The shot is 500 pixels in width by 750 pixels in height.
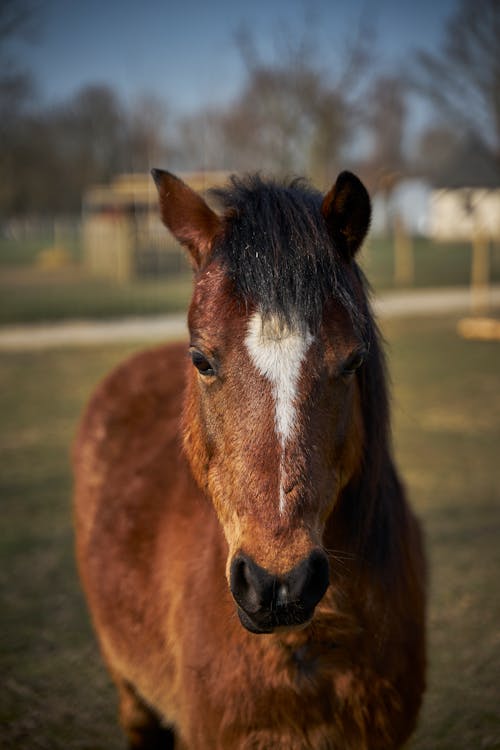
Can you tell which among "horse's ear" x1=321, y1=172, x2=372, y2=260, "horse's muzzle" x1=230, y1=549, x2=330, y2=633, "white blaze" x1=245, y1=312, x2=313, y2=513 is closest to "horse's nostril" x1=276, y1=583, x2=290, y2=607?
"horse's muzzle" x1=230, y1=549, x2=330, y2=633

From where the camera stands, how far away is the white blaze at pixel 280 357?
1.76 meters

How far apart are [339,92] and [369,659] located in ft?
61.6

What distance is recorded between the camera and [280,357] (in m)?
1.79

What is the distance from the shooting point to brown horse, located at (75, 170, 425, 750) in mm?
1729

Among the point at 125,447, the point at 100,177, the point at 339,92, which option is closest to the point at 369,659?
the point at 125,447

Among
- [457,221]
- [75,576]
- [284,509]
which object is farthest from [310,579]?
[457,221]

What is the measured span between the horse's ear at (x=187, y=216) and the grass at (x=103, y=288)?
15.0 meters

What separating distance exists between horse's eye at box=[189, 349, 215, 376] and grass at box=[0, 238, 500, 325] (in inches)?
605

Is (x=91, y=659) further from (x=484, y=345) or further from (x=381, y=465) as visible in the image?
(x=484, y=345)

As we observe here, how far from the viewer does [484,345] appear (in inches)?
516

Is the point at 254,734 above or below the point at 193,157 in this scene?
below

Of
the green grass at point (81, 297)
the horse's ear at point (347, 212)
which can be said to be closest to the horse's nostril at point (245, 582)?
the horse's ear at point (347, 212)

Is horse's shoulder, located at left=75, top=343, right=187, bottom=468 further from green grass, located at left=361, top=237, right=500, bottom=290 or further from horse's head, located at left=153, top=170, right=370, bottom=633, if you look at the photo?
green grass, located at left=361, top=237, right=500, bottom=290

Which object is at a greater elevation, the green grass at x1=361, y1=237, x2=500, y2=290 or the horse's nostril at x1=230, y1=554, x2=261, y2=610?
the green grass at x1=361, y1=237, x2=500, y2=290
